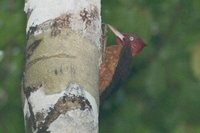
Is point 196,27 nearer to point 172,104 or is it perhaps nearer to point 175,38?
point 175,38

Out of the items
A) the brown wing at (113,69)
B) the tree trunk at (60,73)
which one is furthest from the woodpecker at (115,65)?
the tree trunk at (60,73)

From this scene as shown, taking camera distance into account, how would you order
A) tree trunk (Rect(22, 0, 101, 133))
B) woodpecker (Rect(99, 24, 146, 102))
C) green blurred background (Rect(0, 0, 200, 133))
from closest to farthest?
tree trunk (Rect(22, 0, 101, 133))
woodpecker (Rect(99, 24, 146, 102))
green blurred background (Rect(0, 0, 200, 133))

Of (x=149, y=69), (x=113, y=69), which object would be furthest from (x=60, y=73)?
(x=149, y=69)

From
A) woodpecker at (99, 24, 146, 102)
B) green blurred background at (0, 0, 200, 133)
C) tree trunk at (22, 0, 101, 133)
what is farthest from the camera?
green blurred background at (0, 0, 200, 133)

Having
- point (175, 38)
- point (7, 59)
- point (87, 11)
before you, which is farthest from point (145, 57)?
point (87, 11)

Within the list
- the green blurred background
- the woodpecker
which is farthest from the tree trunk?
the green blurred background

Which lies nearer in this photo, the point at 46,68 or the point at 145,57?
the point at 46,68

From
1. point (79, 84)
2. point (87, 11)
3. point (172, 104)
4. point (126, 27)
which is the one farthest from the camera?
point (172, 104)

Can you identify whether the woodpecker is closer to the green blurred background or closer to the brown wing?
the brown wing
